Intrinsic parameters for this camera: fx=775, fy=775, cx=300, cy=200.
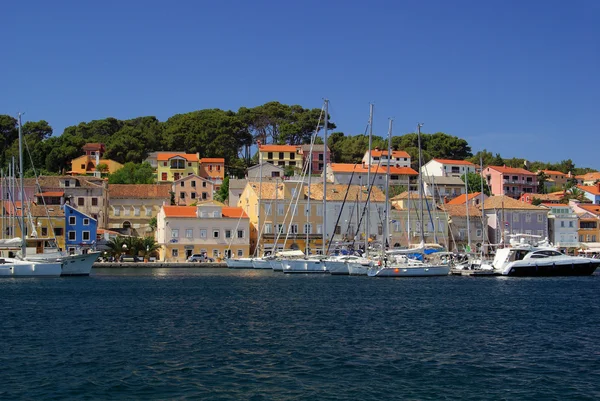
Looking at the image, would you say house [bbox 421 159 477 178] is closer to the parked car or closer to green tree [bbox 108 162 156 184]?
green tree [bbox 108 162 156 184]

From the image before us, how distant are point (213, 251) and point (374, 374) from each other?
5751 cm

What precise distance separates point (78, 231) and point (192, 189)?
24.4m

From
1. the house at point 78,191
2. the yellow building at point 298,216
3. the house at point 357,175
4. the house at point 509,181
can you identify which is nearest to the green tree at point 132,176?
the house at point 78,191

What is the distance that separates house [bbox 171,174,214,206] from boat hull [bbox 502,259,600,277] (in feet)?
161

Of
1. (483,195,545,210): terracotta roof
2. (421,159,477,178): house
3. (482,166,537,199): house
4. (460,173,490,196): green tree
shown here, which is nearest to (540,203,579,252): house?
(483,195,545,210): terracotta roof

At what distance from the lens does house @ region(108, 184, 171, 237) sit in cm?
8706

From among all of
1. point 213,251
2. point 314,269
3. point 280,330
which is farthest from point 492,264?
point 280,330

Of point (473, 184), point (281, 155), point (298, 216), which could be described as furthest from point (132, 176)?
point (473, 184)

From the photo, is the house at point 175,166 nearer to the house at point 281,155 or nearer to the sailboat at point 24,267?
the house at point 281,155

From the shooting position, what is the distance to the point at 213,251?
248ft

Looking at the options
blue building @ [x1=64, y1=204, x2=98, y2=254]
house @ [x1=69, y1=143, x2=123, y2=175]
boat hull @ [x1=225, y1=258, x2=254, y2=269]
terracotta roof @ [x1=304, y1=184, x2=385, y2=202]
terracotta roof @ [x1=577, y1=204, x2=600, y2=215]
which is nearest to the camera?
boat hull @ [x1=225, y1=258, x2=254, y2=269]

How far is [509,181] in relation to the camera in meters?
112

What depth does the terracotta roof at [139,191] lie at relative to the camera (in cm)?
8744

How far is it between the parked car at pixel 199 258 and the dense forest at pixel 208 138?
36.1 meters
